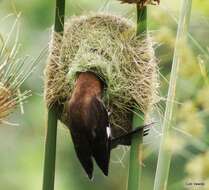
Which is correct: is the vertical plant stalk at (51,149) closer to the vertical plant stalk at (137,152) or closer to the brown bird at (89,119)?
the brown bird at (89,119)

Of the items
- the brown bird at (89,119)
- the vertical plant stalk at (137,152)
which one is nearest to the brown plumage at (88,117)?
the brown bird at (89,119)

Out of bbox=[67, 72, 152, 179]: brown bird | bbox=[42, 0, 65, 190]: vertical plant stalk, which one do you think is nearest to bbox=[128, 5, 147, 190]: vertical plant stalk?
bbox=[67, 72, 152, 179]: brown bird

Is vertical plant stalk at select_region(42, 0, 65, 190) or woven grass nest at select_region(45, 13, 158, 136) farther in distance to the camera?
woven grass nest at select_region(45, 13, 158, 136)

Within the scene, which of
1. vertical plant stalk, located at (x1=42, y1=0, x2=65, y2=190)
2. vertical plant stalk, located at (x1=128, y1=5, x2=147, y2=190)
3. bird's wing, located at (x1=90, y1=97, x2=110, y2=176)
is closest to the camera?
vertical plant stalk, located at (x1=128, y1=5, x2=147, y2=190)

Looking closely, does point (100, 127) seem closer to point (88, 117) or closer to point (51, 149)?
point (88, 117)

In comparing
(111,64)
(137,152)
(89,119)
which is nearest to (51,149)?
(89,119)

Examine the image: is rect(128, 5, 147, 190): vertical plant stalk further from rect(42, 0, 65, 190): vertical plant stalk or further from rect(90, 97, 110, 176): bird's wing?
rect(42, 0, 65, 190): vertical plant stalk
